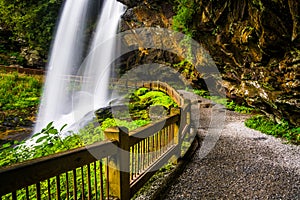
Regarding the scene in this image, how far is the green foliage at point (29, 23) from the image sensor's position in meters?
20.9

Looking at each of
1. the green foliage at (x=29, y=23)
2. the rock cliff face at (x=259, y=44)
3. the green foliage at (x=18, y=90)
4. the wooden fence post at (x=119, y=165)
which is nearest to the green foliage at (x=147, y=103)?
the rock cliff face at (x=259, y=44)

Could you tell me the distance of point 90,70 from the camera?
20094mm

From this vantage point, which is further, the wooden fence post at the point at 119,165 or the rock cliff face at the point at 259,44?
the rock cliff face at the point at 259,44

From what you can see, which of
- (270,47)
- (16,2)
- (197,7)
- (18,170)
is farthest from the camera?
(16,2)

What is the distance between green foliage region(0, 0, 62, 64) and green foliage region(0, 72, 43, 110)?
3.78m

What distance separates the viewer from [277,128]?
785 centimetres

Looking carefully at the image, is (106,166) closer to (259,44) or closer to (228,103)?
(259,44)

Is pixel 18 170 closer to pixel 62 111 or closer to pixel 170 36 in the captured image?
pixel 170 36

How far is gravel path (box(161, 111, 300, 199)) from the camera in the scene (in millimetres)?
3805

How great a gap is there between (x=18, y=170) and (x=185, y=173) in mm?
3665

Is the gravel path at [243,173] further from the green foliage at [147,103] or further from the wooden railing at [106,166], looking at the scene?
the green foliage at [147,103]

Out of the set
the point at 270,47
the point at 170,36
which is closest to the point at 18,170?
the point at 270,47

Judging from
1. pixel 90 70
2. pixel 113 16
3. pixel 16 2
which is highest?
pixel 16 2

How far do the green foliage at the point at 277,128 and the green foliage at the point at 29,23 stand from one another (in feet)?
63.5
